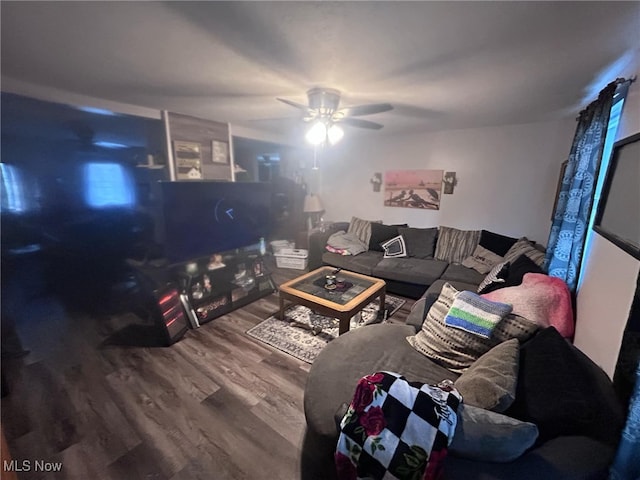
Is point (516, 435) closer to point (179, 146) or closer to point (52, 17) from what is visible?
point (52, 17)

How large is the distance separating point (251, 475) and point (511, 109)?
3.41 m

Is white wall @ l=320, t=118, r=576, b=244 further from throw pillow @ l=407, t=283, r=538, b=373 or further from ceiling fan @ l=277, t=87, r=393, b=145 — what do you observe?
throw pillow @ l=407, t=283, r=538, b=373

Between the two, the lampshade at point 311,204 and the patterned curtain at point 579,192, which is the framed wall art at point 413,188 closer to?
the lampshade at point 311,204

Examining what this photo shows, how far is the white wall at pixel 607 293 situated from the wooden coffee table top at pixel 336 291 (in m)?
1.41

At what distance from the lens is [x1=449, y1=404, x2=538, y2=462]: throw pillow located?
767 mm

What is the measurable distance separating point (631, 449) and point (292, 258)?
3538 mm

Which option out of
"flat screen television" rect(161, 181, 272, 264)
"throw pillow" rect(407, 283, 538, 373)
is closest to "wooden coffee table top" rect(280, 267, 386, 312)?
"throw pillow" rect(407, 283, 538, 373)

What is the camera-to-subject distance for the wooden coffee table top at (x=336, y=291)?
2.18 metres

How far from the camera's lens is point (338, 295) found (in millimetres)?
2320

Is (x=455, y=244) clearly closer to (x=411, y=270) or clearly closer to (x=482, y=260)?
(x=482, y=260)

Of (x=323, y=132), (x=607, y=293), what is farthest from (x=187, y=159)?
(x=607, y=293)

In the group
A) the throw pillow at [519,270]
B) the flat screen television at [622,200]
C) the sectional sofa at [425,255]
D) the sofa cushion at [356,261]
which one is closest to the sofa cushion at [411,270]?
the sectional sofa at [425,255]

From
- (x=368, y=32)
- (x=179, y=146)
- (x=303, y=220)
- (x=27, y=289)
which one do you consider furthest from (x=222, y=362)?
(x=303, y=220)

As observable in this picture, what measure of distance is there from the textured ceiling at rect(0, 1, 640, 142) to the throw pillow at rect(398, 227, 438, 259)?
1794 mm
